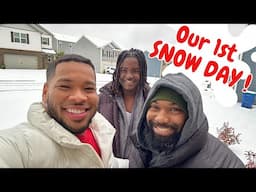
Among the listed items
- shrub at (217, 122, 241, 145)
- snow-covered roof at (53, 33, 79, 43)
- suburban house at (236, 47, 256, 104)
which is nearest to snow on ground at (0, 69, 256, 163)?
shrub at (217, 122, 241, 145)

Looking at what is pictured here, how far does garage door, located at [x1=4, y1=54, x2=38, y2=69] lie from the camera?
3.51 feet

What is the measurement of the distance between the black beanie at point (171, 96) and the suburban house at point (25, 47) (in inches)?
28.0

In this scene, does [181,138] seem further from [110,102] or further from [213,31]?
[213,31]

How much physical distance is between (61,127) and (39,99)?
249 mm

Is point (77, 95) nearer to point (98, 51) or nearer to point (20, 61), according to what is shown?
point (98, 51)

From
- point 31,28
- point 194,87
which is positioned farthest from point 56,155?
point 194,87

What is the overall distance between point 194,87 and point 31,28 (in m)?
1.11

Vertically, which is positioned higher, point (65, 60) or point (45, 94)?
point (65, 60)

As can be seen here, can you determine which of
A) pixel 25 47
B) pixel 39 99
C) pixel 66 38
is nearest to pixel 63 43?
pixel 66 38

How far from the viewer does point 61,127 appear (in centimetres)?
94

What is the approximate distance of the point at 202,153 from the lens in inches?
39.1

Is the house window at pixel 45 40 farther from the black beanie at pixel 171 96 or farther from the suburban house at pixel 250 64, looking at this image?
the suburban house at pixel 250 64
